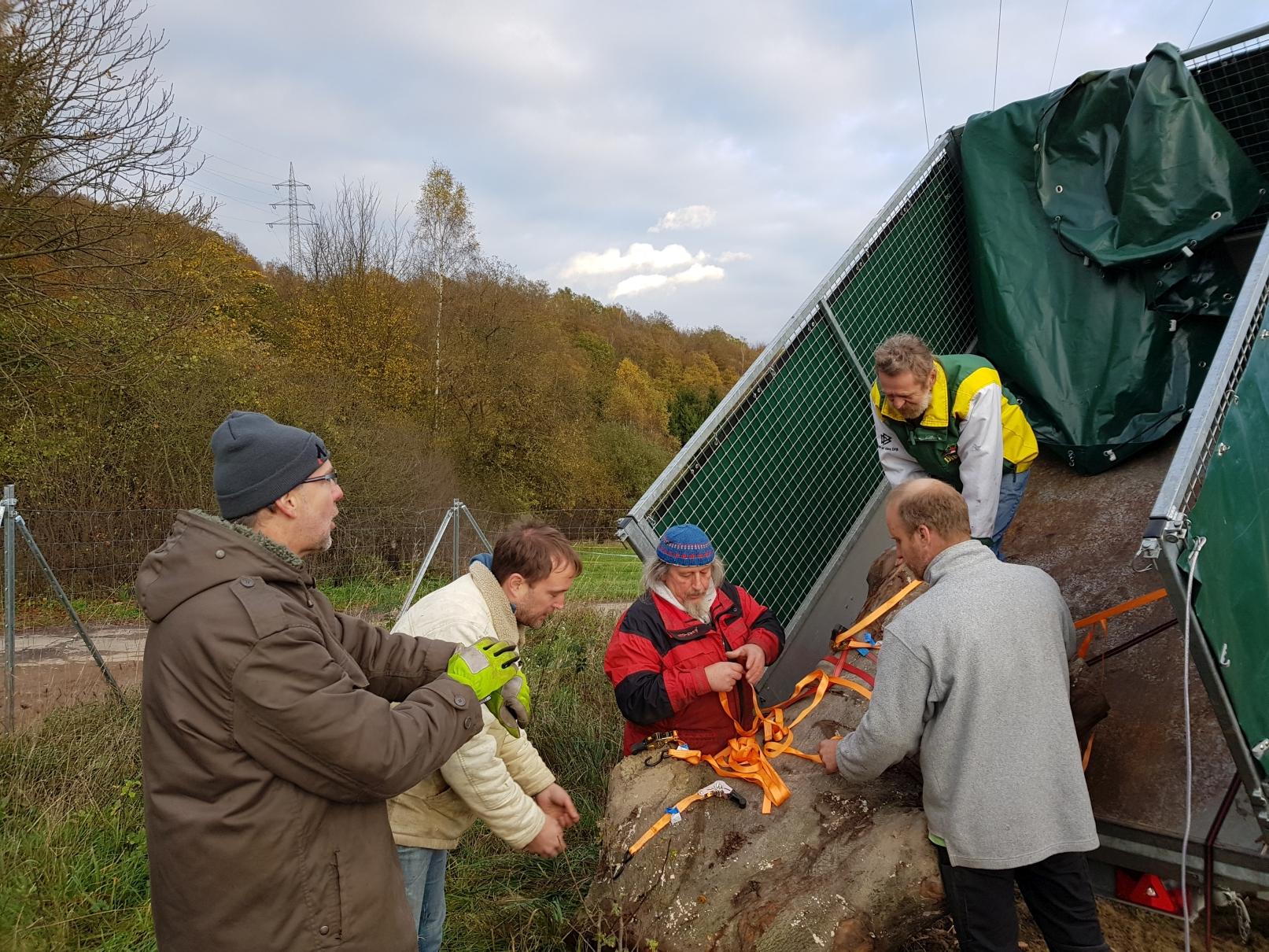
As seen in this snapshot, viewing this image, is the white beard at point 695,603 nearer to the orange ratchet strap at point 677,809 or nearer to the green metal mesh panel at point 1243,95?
the orange ratchet strap at point 677,809

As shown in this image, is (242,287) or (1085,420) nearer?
(1085,420)

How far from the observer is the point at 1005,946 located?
2.10 m

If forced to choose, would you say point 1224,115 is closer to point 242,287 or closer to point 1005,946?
point 1005,946

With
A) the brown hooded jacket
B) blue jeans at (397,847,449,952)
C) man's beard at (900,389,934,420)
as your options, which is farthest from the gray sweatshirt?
man's beard at (900,389,934,420)

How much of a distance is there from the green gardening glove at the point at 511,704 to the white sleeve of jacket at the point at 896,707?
2.85ft

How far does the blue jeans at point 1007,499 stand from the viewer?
11.4ft

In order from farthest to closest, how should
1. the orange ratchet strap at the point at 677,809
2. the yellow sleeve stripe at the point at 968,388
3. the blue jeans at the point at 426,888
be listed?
the yellow sleeve stripe at the point at 968,388, the orange ratchet strap at the point at 677,809, the blue jeans at the point at 426,888

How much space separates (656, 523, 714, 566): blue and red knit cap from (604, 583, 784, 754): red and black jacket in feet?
0.55

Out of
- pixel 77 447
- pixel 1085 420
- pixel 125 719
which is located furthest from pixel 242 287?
pixel 1085 420

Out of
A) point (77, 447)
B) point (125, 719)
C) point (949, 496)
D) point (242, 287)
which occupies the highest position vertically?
point (242, 287)

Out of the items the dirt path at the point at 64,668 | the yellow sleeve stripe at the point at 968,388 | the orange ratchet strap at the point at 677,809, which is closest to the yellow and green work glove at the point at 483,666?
the orange ratchet strap at the point at 677,809

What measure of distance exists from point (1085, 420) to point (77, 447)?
10802 millimetres

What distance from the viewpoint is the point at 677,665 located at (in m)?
3.22

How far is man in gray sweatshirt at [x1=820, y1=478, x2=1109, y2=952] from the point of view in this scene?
2.04 m
